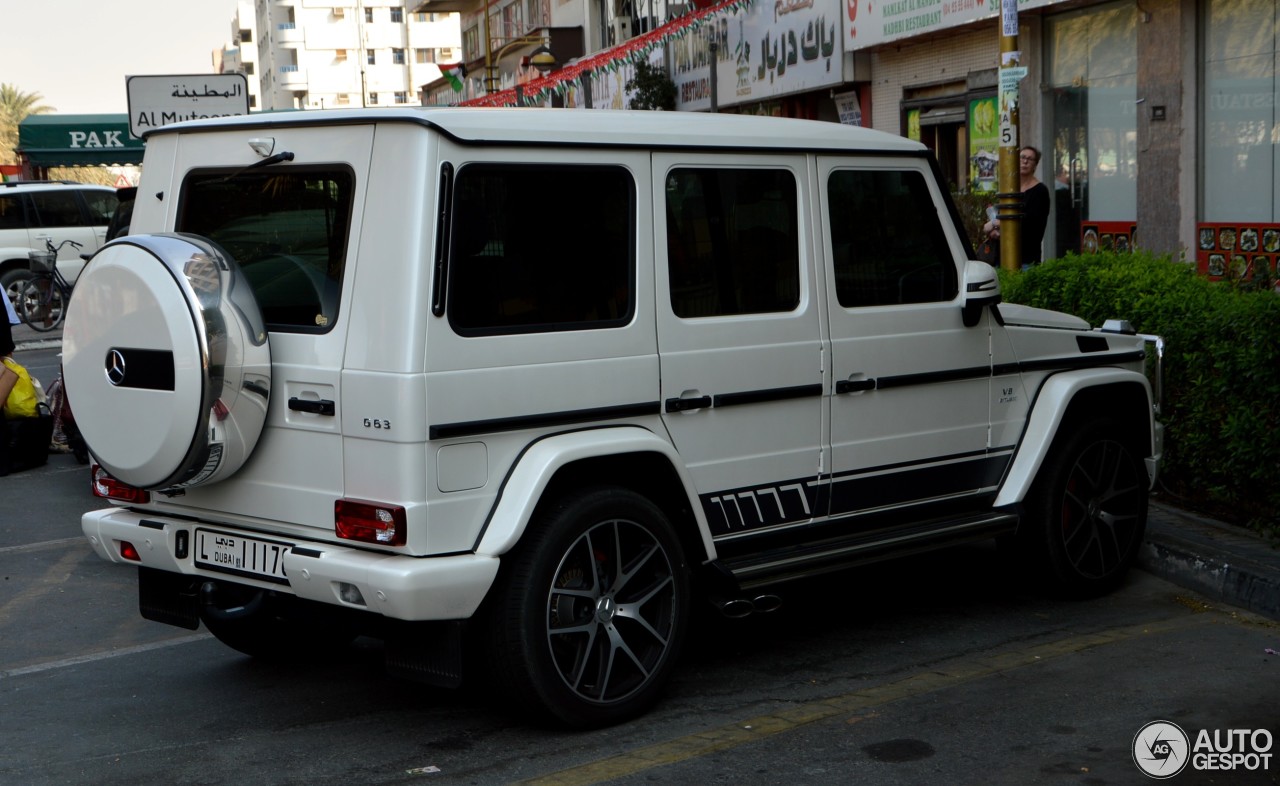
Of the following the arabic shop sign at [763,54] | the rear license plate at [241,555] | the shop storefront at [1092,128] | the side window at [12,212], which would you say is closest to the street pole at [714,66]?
the arabic shop sign at [763,54]

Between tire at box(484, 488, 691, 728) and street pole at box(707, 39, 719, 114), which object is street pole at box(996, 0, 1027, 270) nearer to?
tire at box(484, 488, 691, 728)

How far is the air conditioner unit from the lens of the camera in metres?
35.4

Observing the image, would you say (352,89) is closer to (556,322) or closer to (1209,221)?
(1209,221)

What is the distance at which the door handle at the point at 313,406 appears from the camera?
460 centimetres

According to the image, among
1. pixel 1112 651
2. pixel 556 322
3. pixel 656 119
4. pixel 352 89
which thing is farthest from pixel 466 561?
pixel 352 89

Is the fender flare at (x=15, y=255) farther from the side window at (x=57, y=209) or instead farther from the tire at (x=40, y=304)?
the tire at (x=40, y=304)

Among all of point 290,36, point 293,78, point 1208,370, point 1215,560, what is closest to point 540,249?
point 1215,560

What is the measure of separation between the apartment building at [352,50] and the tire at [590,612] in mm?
123182

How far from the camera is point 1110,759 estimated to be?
15.0 ft

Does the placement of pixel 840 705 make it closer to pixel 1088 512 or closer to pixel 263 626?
pixel 1088 512

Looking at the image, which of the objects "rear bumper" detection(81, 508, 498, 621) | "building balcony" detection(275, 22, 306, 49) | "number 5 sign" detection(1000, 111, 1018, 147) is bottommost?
"rear bumper" detection(81, 508, 498, 621)

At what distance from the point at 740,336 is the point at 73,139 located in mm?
37464

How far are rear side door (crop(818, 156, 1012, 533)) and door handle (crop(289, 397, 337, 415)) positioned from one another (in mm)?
1956

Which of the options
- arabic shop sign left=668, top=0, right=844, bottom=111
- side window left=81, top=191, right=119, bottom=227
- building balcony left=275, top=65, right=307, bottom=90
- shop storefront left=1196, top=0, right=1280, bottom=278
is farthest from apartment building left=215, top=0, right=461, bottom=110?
shop storefront left=1196, top=0, right=1280, bottom=278
